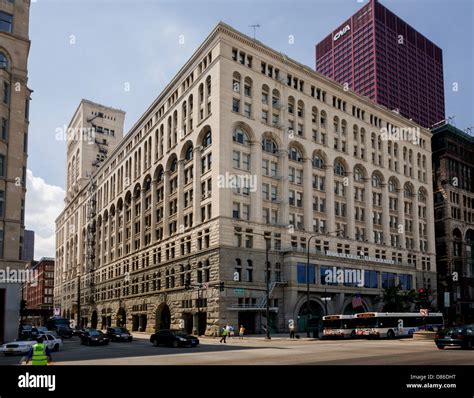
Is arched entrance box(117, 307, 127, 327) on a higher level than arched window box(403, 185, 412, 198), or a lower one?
lower

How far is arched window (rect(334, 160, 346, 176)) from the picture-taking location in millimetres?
78325

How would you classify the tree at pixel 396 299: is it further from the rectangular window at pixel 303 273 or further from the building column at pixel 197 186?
the building column at pixel 197 186

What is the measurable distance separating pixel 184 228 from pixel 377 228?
104ft

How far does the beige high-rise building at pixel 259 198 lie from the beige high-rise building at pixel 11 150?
16.2 meters

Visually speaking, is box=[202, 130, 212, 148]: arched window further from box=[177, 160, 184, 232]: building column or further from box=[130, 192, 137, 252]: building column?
box=[130, 192, 137, 252]: building column

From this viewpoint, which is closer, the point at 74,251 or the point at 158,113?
the point at 158,113

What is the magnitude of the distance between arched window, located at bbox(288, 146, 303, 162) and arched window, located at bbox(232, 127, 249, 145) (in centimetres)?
795

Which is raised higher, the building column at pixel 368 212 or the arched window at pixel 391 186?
the arched window at pixel 391 186

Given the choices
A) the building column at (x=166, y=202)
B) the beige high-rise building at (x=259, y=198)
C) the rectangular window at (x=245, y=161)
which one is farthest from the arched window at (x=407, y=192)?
the building column at (x=166, y=202)

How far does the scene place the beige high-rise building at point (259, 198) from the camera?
207 ft

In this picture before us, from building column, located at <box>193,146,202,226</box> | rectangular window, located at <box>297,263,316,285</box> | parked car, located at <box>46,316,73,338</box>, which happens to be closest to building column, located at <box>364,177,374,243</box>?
rectangular window, located at <box>297,263,316,285</box>
